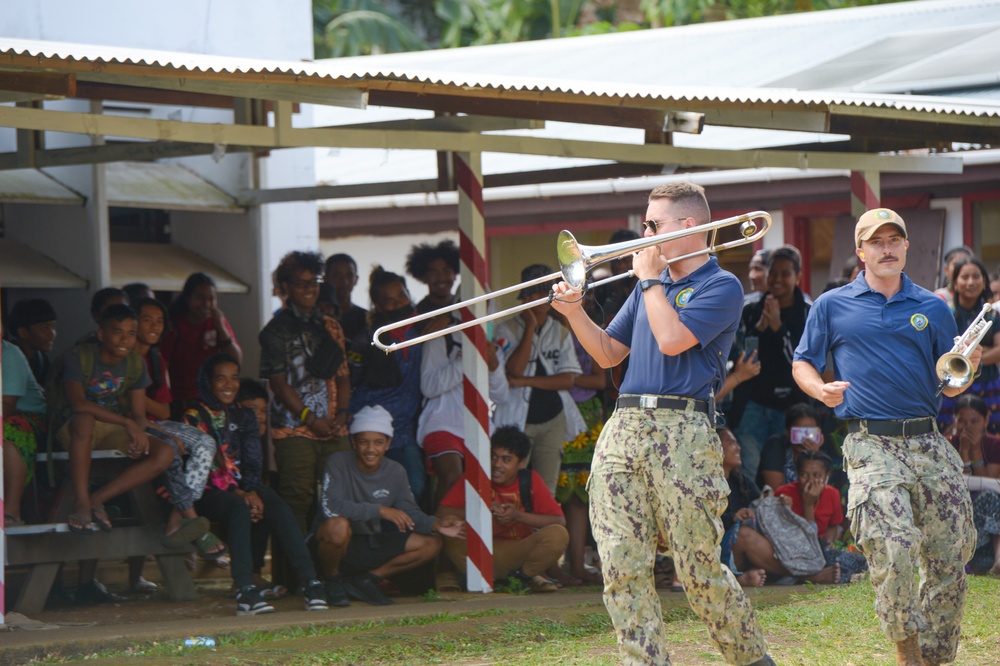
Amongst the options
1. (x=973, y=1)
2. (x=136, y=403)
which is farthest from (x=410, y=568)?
(x=973, y=1)

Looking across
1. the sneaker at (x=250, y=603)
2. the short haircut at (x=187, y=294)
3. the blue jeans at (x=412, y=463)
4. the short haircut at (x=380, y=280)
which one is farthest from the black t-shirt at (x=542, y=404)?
the short haircut at (x=187, y=294)

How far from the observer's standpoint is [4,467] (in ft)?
25.2

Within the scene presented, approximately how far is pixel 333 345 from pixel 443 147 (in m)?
1.47

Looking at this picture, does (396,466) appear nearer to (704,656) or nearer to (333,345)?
(333,345)

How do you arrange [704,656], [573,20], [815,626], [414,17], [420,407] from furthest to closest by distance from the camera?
Result: [414,17]
[573,20]
[420,407]
[815,626]
[704,656]

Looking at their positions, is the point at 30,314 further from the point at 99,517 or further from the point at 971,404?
the point at 971,404

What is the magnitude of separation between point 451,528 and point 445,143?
231 cm

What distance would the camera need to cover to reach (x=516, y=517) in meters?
8.61

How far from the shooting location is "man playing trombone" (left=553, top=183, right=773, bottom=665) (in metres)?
5.16

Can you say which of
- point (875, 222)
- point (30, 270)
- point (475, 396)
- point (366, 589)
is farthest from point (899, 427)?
point (30, 270)

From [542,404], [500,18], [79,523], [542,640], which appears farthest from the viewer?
[500,18]

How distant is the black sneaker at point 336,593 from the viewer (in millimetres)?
8078

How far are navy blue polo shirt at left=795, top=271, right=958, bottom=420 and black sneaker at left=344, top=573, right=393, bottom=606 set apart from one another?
321 centimetres

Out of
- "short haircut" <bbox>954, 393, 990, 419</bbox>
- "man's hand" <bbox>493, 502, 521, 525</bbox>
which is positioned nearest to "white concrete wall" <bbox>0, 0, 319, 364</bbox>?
"man's hand" <bbox>493, 502, 521, 525</bbox>
